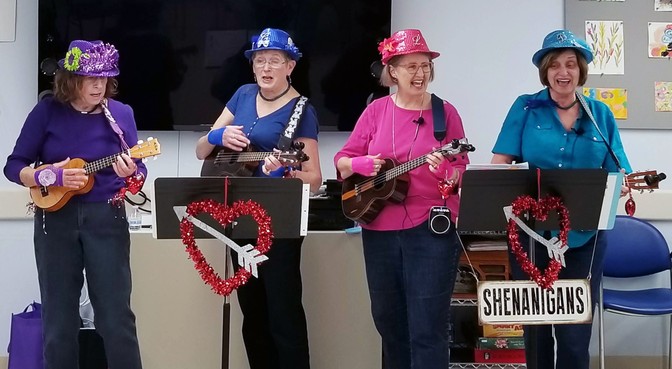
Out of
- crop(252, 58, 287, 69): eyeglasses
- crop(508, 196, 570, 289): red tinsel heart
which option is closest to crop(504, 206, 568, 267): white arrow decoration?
crop(508, 196, 570, 289): red tinsel heart

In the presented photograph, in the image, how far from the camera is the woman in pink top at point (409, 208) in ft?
8.23

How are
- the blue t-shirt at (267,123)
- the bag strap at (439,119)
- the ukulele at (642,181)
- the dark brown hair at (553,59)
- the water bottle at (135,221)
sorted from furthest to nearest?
1. the water bottle at (135,221)
2. the blue t-shirt at (267,123)
3. the dark brown hair at (553,59)
4. the bag strap at (439,119)
5. the ukulele at (642,181)

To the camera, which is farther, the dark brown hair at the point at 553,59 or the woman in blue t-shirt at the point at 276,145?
the woman in blue t-shirt at the point at 276,145

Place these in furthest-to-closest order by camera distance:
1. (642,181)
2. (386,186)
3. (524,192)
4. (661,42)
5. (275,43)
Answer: (661,42) → (275,43) → (386,186) → (642,181) → (524,192)

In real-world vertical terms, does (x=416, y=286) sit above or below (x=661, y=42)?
below

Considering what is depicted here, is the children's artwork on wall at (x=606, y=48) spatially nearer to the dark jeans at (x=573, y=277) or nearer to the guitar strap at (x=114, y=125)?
the dark jeans at (x=573, y=277)

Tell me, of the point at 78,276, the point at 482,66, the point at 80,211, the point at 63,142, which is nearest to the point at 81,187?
the point at 80,211

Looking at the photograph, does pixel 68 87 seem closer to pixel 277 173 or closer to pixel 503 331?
pixel 277 173

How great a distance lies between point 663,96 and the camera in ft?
12.8

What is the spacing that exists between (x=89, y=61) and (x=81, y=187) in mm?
515

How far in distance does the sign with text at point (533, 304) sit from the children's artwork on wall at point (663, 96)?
197 centimetres

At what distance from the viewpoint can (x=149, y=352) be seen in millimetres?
3383

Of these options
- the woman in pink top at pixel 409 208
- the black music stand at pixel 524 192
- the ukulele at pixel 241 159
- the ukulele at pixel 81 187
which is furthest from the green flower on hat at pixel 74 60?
the black music stand at pixel 524 192

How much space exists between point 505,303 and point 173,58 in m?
2.41
